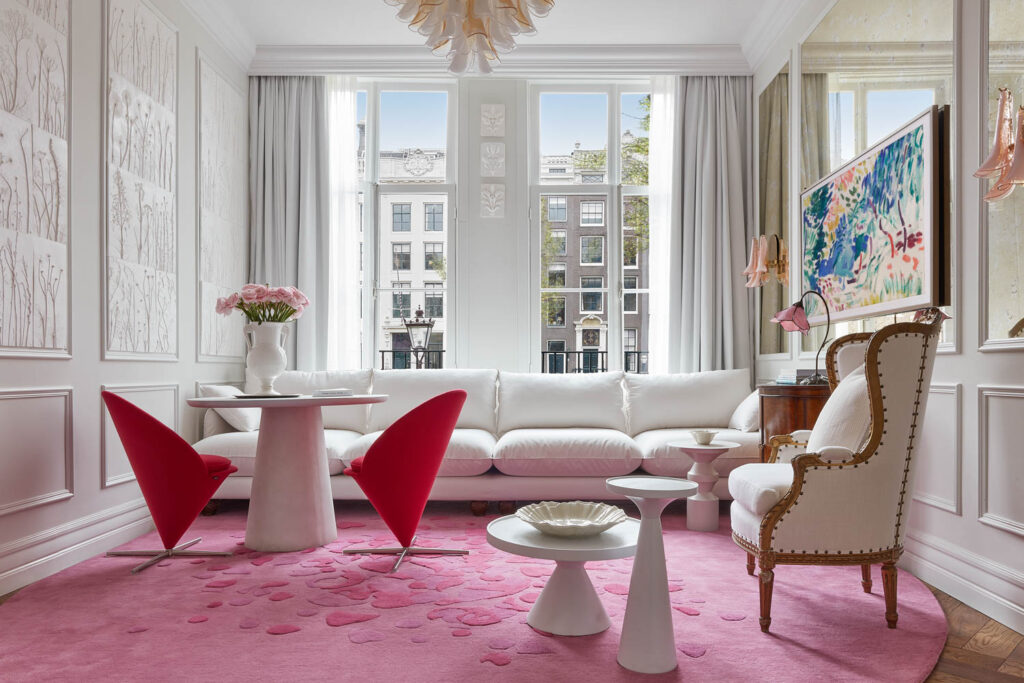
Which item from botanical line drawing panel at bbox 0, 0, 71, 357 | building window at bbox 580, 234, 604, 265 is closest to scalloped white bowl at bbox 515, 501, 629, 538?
botanical line drawing panel at bbox 0, 0, 71, 357

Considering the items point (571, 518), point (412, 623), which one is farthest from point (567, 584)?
point (412, 623)

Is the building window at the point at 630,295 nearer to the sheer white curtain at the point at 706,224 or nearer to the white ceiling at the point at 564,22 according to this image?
the sheer white curtain at the point at 706,224

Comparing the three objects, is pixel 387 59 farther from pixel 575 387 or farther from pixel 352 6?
pixel 575 387

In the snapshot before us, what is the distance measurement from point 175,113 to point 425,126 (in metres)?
1.83

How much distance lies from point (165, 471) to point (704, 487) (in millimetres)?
2519

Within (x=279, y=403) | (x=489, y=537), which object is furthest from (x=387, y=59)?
(x=489, y=537)

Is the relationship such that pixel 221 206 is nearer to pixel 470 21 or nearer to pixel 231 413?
pixel 231 413

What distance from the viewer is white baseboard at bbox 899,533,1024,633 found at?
7.42ft

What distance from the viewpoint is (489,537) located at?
211 centimetres

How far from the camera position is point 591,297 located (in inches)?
206

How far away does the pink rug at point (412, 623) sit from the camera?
1915 millimetres

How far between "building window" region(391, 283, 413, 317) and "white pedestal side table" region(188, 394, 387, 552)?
7.07 ft

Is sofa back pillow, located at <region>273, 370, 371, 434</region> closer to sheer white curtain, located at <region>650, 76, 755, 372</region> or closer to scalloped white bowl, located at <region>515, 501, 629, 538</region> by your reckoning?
sheer white curtain, located at <region>650, 76, 755, 372</region>

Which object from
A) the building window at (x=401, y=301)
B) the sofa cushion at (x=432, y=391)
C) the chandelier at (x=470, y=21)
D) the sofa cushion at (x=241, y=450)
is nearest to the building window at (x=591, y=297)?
the sofa cushion at (x=432, y=391)
